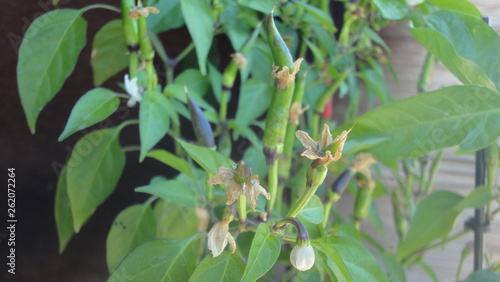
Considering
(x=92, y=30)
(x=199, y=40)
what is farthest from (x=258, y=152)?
(x=92, y=30)

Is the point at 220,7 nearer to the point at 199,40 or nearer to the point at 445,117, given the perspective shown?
the point at 199,40

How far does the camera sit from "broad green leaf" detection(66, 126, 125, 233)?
457mm

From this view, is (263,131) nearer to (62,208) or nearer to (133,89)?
(133,89)

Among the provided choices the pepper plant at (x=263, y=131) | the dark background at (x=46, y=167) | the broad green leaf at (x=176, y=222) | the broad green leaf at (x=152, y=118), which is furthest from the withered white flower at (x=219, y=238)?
the dark background at (x=46, y=167)

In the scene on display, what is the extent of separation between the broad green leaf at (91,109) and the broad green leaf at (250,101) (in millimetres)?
146

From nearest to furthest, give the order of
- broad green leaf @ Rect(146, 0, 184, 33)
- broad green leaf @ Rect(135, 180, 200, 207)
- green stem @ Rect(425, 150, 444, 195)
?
broad green leaf @ Rect(135, 180, 200, 207)
broad green leaf @ Rect(146, 0, 184, 33)
green stem @ Rect(425, 150, 444, 195)

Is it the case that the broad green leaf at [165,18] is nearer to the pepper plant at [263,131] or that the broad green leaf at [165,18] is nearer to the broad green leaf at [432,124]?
the pepper plant at [263,131]

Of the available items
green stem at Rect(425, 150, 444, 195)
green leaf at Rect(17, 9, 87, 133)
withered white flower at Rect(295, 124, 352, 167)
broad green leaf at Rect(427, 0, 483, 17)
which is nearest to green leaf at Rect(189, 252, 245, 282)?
withered white flower at Rect(295, 124, 352, 167)

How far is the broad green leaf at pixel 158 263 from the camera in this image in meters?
0.35

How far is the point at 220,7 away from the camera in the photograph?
1.59ft

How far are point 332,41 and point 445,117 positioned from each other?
0.20m

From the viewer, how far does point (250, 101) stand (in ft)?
1.71

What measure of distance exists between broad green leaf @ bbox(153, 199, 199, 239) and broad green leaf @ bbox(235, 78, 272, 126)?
0.38ft

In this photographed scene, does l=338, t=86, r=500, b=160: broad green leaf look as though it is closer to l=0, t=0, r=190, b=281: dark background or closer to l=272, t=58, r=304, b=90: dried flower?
l=272, t=58, r=304, b=90: dried flower
